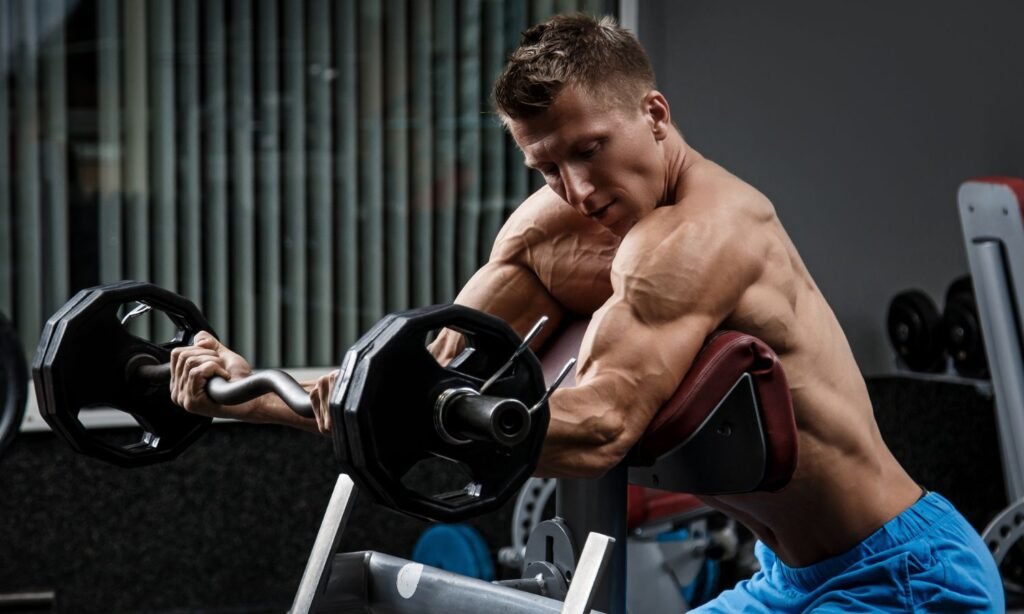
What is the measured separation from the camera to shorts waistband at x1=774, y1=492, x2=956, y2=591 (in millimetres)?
1456

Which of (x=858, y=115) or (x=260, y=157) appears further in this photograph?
(x=858, y=115)

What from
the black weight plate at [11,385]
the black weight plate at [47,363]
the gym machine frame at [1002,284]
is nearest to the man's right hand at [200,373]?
the black weight plate at [47,363]

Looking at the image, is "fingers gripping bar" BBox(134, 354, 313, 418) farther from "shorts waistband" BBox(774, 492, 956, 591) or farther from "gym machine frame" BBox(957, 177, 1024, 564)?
"gym machine frame" BBox(957, 177, 1024, 564)

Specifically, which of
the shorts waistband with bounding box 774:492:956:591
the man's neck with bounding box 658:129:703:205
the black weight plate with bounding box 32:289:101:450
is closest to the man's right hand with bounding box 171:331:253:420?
the black weight plate with bounding box 32:289:101:450

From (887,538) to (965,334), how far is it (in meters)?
1.96

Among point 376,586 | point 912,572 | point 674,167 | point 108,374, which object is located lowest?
point 376,586

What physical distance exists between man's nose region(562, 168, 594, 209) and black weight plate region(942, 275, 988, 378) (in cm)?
210

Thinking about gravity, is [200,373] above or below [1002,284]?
above

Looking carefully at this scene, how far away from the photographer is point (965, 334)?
3277mm

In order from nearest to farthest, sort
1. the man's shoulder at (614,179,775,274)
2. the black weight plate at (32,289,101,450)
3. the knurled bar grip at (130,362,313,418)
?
the knurled bar grip at (130,362,313,418)
the man's shoulder at (614,179,775,274)
the black weight plate at (32,289,101,450)

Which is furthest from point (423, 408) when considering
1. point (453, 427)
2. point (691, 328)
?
point (691, 328)

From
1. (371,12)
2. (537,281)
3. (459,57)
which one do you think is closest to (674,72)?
(459,57)

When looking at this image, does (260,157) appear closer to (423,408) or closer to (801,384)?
(801,384)

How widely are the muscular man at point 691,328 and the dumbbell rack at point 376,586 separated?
267 mm
